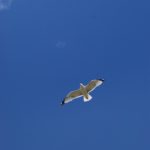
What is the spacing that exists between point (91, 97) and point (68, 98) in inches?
94.2

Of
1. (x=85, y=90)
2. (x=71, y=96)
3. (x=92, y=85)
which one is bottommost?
(x=85, y=90)

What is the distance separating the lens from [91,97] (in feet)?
78.8

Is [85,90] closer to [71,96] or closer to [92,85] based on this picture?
[92,85]

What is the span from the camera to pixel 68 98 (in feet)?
85.4

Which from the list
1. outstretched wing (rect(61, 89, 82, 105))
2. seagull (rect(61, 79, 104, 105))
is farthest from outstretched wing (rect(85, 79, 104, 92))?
outstretched wing (rect(61, 89, 82, 105))

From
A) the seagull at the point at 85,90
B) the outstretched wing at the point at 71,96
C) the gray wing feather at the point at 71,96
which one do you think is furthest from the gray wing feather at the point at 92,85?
the gray wing feather at the point at 71,96

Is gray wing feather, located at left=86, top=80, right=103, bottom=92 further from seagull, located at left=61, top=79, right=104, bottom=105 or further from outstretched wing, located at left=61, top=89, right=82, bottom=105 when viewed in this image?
outstretched wing, located at left=61, top=89, right=82, bottom=105

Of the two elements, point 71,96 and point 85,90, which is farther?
point 71,96

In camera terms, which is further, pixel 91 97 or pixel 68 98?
pixel 68 98

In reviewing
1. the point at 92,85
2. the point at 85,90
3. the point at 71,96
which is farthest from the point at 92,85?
the point at 71,96

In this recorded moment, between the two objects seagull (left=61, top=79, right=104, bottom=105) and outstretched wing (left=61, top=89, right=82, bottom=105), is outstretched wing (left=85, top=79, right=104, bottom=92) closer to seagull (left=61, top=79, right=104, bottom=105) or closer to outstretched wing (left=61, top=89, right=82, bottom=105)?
seagull (left=61, top=79, right=104, bottom=105)

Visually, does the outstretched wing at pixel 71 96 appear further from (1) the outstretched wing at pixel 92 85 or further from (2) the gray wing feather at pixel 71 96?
(1) the outstretched wing at pixel 92 85

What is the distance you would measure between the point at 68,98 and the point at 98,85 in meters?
2.03

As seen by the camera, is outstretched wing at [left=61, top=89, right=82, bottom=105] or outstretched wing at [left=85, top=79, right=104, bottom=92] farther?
outstretched wing at [left=61, top=89, right=82, bottom=105]
